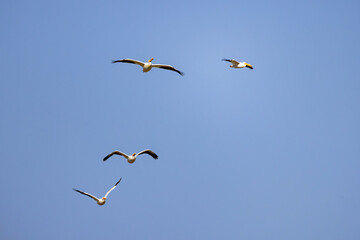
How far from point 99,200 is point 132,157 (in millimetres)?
6264

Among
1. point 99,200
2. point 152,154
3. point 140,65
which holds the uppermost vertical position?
point 140,65

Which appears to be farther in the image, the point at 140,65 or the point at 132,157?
the point at 132,157

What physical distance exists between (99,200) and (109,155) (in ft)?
17.1

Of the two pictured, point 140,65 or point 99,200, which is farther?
point 99,200

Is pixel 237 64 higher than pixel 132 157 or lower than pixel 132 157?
higher

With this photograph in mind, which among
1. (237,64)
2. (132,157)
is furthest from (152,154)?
(237,64)

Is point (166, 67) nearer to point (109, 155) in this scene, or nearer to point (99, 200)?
point (109, 155)

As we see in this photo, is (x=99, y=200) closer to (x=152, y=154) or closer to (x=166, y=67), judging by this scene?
(x=152, y=154)

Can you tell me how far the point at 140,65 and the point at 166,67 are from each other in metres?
Result: 2.40

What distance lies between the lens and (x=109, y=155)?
199ft

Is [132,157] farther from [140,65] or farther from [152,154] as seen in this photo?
[140,65]

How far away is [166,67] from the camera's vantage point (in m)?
55.9

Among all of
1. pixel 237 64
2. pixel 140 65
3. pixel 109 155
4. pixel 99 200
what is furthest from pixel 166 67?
pixel 99 200

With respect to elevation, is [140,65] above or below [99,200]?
above
